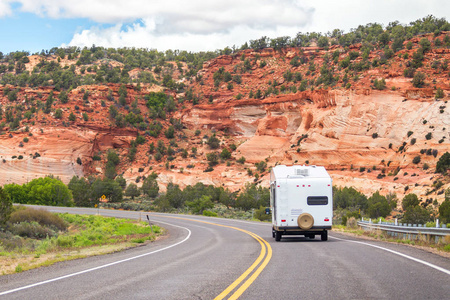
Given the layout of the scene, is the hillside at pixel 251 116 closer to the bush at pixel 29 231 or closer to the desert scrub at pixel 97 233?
the desert scrub at pixel 97 233

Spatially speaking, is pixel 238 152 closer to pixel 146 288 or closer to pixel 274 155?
pixel 274 155

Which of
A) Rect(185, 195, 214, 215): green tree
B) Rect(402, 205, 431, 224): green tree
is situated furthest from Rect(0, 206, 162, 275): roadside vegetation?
Rect(402, 205, 431, 224): green tree

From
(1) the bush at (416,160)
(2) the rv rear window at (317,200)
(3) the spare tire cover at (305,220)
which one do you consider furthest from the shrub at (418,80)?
(3) the spare tire cover at (305,220)

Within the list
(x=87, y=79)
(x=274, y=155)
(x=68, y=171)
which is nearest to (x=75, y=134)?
(x=68, y=171)

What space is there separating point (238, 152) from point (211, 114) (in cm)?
1417

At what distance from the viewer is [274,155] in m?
84.6

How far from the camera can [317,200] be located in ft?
61.5

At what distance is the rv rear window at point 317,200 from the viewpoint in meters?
18.7

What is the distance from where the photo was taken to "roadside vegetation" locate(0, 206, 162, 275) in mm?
13547

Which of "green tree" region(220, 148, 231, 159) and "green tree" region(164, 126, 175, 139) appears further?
"green tree" region(164, 126, 175, 139)

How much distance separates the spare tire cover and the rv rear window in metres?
0.54

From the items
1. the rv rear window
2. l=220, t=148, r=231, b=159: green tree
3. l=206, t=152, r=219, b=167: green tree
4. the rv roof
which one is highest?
l=220, t=148, r=231, b=159: green tree

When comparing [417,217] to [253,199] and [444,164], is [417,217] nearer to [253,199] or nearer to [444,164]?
[444,164]

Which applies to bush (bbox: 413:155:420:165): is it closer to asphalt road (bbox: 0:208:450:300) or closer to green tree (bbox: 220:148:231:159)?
green tree (bbox: 220:148:231:159)
